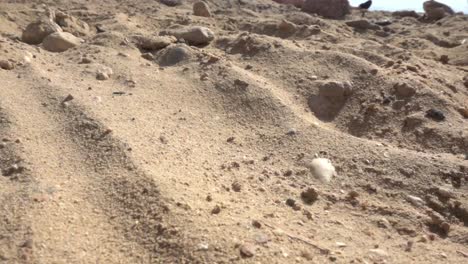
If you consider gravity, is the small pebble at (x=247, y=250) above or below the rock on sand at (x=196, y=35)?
below

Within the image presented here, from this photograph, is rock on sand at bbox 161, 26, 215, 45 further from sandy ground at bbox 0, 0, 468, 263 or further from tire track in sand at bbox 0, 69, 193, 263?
tire track in sand at bbox 0, 69, 193, 263

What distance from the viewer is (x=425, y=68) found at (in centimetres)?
273

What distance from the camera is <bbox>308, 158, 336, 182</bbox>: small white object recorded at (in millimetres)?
1905

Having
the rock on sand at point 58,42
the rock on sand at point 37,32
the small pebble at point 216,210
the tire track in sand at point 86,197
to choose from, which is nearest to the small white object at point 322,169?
the small pebble at point 216,210

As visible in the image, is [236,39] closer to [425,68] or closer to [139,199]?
[425,68]

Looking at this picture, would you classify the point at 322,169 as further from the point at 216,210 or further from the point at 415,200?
the point at 216,210

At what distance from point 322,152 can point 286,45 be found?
3.50 feet

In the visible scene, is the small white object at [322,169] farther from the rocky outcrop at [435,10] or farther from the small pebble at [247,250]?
the rocky outcrop at [435,10]

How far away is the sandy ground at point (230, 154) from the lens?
148cm

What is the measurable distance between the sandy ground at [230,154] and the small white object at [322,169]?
0.03 metres

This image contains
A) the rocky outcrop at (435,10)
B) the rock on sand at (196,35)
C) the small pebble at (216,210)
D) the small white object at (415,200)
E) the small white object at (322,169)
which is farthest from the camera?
the rocky outcrop at (435,10)

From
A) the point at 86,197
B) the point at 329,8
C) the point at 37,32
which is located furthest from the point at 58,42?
→ the point at 329,8

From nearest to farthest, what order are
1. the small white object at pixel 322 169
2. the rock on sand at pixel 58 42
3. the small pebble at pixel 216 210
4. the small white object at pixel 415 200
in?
the small pebble at pixel 216 210 < the small white object at pixel 415 200 < the small white object at pixel 322 169 < the rock on sand at pixel 58 42

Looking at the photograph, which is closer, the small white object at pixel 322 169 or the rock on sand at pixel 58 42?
the small white object at pixel 322 169
